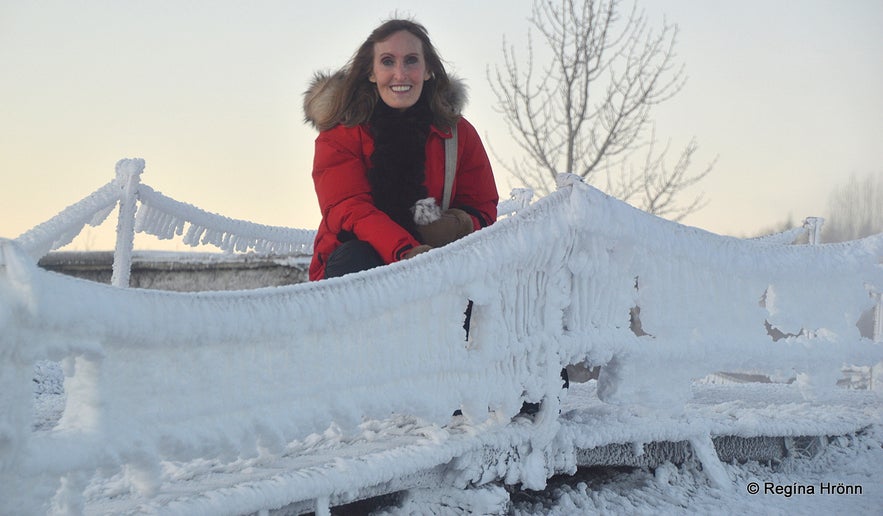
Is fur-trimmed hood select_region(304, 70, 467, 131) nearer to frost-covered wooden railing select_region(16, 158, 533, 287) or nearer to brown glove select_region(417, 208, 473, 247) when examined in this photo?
brown glove select_region(417, 208, 473, 247)

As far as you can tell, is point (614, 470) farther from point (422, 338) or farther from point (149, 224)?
point (149, 224)

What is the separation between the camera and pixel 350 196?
97.1 inches

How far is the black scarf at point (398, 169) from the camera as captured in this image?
255 centimetres

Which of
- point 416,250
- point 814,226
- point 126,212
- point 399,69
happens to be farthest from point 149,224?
point 814,226

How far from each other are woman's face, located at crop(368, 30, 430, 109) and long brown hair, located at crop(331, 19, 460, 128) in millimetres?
33

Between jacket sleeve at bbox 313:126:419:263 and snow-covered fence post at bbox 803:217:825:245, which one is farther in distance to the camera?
snow-covered fence post at bbox 803:217:825:245

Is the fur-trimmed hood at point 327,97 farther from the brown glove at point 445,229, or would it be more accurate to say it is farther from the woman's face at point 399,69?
the brown glove at point 445,229

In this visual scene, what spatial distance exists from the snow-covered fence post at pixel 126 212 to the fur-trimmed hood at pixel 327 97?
1716 millimetres

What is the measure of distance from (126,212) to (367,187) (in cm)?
219

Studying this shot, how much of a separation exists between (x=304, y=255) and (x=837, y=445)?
118 inches

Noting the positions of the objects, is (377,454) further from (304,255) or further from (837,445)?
(304,255)

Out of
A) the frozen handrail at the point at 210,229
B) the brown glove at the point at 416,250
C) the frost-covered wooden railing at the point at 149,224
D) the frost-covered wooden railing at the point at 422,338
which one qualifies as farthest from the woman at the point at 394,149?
the frozen handrail at the point at 210,229

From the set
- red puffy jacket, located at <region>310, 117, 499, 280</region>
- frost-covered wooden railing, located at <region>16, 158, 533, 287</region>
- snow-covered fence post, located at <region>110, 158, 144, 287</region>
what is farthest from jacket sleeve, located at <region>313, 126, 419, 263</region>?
snow-covered fence post, located at <region>110, 158, 144, 287</region>

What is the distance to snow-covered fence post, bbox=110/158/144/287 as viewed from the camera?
167 inches
